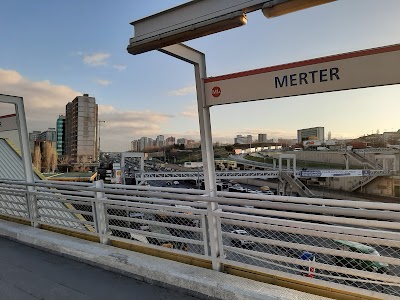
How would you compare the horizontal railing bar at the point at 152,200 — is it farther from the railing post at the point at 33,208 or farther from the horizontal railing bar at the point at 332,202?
the railing post at the point at 33,208

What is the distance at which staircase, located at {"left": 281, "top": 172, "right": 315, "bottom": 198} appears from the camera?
42.7 meters

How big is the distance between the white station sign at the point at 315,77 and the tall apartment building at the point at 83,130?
229ft

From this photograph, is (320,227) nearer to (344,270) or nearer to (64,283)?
(344,270)

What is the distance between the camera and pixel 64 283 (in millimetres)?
2764

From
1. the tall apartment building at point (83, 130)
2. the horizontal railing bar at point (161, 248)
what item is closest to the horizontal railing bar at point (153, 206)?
the horizontal railing bar at point (161, 248)

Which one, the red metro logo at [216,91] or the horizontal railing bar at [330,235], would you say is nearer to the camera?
the horizontal railing bar at [330,235]

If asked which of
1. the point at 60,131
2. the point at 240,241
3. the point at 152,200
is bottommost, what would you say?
the point at 240,241

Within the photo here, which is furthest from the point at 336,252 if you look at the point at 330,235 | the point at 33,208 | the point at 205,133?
the point at 33,208

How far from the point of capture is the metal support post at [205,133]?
267 centimetres

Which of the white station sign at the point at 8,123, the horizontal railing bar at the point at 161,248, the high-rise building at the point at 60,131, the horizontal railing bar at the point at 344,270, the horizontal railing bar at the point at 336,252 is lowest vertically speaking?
the horizontal railing bar at the point at 161,248

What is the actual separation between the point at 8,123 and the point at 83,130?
7792 centimetres

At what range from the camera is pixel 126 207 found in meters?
3.43

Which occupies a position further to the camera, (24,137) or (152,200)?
(24,137)

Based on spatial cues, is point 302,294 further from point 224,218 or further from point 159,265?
point 159,265
